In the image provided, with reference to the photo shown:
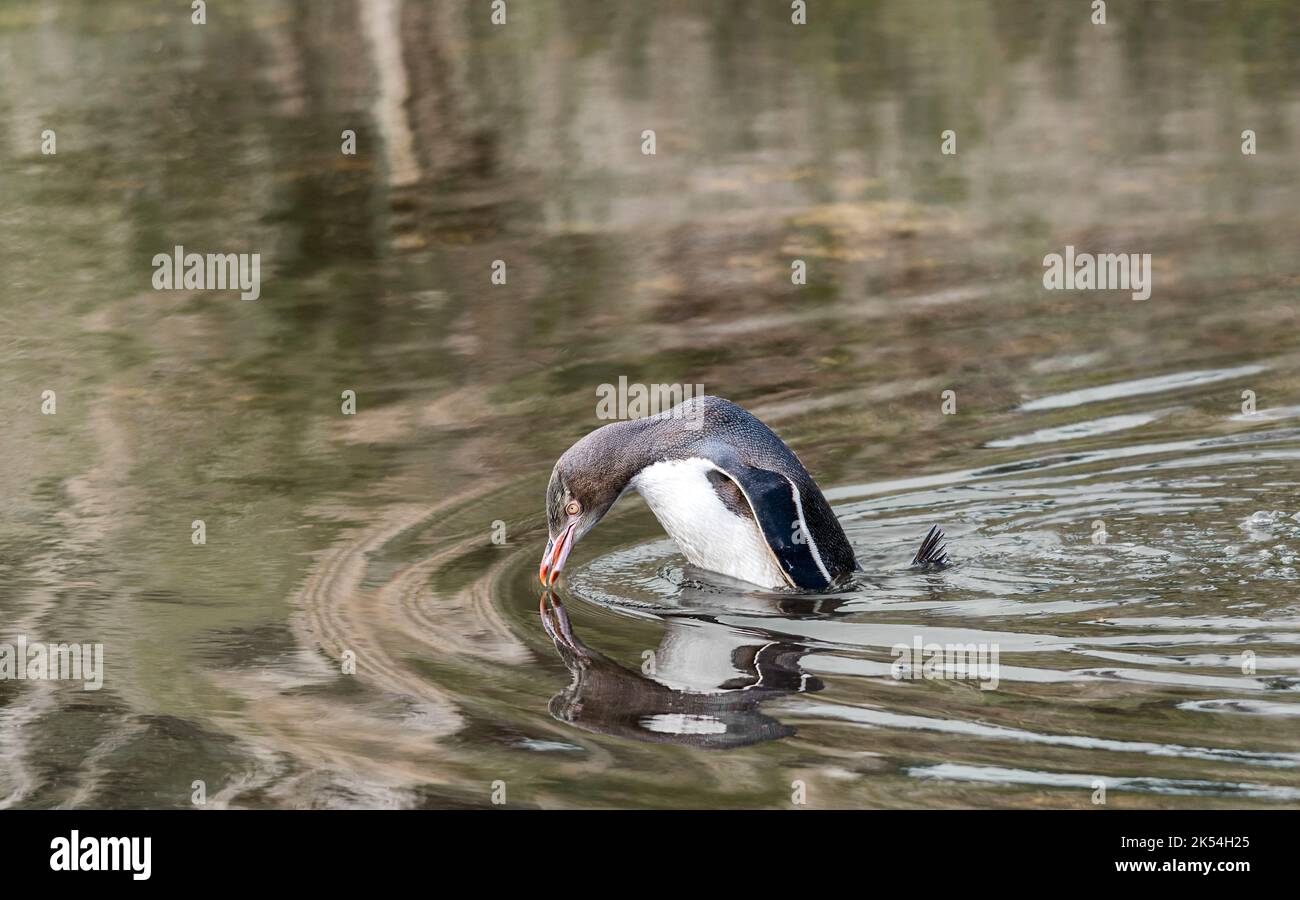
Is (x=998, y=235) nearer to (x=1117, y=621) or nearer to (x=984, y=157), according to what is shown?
(x=984, y=157)

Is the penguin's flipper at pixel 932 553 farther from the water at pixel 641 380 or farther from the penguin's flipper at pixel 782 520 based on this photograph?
the penguin's flipper at pixel 782 520

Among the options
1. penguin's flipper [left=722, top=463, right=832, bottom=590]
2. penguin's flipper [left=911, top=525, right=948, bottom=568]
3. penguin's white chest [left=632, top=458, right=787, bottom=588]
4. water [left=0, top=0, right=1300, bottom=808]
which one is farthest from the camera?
penguin's flipper [left=911, top=525, right=948, bottom=568]

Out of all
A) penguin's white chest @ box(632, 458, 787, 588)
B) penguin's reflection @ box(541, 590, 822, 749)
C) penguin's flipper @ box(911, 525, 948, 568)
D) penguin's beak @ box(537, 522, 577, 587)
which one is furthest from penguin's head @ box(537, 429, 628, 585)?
penguin's flipper @ box(911, 525, 948, 568)

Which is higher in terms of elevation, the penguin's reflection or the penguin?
the penguin

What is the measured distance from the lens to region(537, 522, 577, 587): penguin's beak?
789cm

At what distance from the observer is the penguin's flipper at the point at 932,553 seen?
788 centimetres

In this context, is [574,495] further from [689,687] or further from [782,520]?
[689,687]

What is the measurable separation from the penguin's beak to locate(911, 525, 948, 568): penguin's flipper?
141 centimetres

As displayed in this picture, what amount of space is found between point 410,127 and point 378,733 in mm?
13379

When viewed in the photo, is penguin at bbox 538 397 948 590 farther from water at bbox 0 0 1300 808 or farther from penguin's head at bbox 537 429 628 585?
water at bbox 0 0 1300 808

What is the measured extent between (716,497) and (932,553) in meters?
0.93

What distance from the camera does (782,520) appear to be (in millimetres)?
7633

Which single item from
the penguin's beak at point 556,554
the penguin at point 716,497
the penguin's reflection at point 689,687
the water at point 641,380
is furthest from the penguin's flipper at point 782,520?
the penguin's beak at point 556,554

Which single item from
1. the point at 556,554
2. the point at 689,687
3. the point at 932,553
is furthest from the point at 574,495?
the point at 932,553
